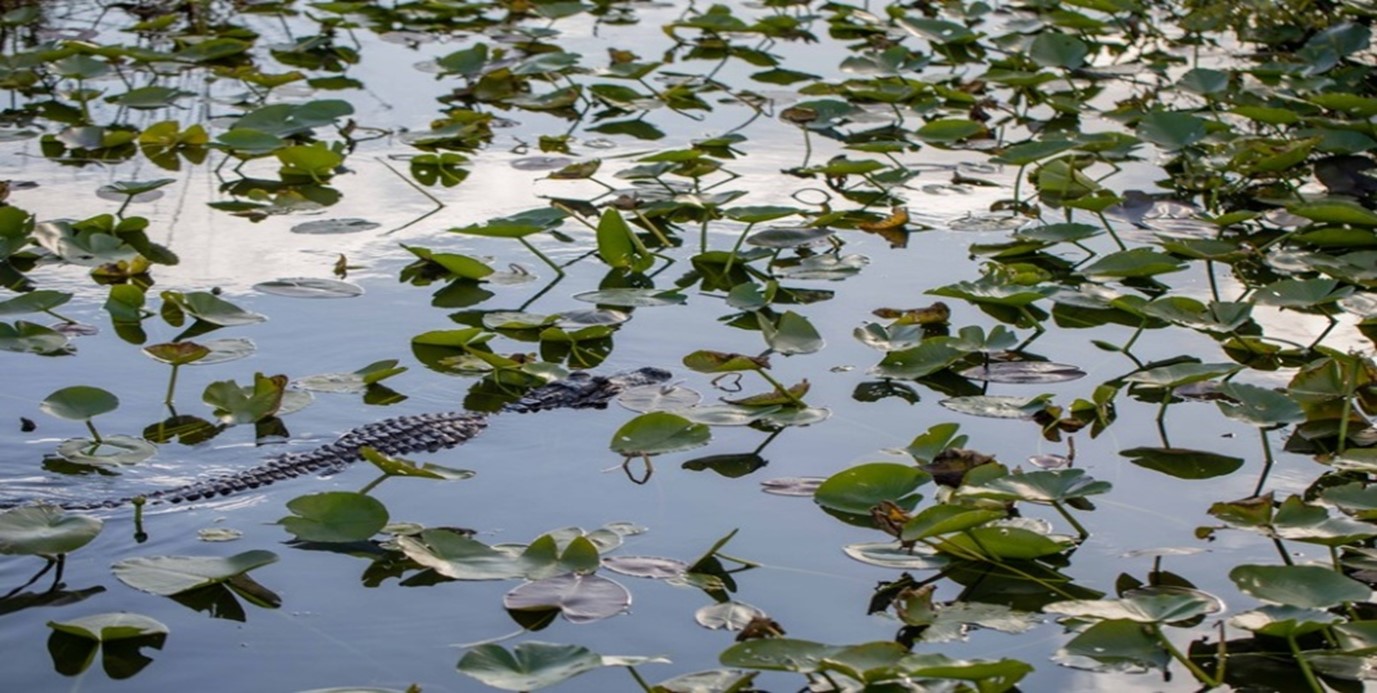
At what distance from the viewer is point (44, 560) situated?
5.92 ft

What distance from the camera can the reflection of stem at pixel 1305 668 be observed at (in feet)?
5.10

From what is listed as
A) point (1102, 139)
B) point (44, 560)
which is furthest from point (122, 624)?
point (1102, 139)

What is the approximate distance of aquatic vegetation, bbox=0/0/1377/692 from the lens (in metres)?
Answer: 1.71

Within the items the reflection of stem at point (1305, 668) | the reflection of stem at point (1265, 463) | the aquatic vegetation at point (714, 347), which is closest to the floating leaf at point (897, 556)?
the aquatic vegetation at point (714, 347)

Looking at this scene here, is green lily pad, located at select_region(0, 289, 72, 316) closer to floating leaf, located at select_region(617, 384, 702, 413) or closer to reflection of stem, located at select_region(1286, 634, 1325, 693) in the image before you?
floating leaf, located at select_region(617, 384, 702, 413)

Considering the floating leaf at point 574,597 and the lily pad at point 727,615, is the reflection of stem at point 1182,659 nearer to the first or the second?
the lily pad at point 727,615

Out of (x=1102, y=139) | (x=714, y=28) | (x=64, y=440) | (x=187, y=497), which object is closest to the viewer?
(x=187, y=497)

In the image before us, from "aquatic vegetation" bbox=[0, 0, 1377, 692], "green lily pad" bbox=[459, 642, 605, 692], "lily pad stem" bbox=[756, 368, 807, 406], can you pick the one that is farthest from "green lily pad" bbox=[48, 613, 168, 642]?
"lily pad stem" bbox=[756, 368, 807, 406]

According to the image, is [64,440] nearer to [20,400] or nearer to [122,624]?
[20,400]

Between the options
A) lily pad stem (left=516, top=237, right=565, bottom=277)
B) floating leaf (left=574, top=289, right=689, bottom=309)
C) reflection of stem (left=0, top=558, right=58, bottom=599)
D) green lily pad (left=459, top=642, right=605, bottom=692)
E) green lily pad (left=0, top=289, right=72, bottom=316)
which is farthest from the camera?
lily pad stem (left=516, top=237, right=565, bottom=277)

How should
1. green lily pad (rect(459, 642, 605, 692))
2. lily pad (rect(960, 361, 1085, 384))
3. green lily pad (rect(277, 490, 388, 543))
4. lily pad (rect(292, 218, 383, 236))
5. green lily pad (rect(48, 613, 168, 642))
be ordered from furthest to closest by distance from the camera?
lily pad (rect(292, 218, 383, 236)), lily pad (rect(960, 361, 1085, 384)), green lily pad (rect(277, 490, 388, 543)), green lily pad (rect(48, 613, 168, 642)), green lily pad (rect(459, 642, 605, 692))

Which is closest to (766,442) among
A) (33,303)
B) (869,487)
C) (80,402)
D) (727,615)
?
(869,487)

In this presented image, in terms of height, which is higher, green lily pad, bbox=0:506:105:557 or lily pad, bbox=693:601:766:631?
lily pad, bbox=693:601:766:631

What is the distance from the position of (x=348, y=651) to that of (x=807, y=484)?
2.14 ft
